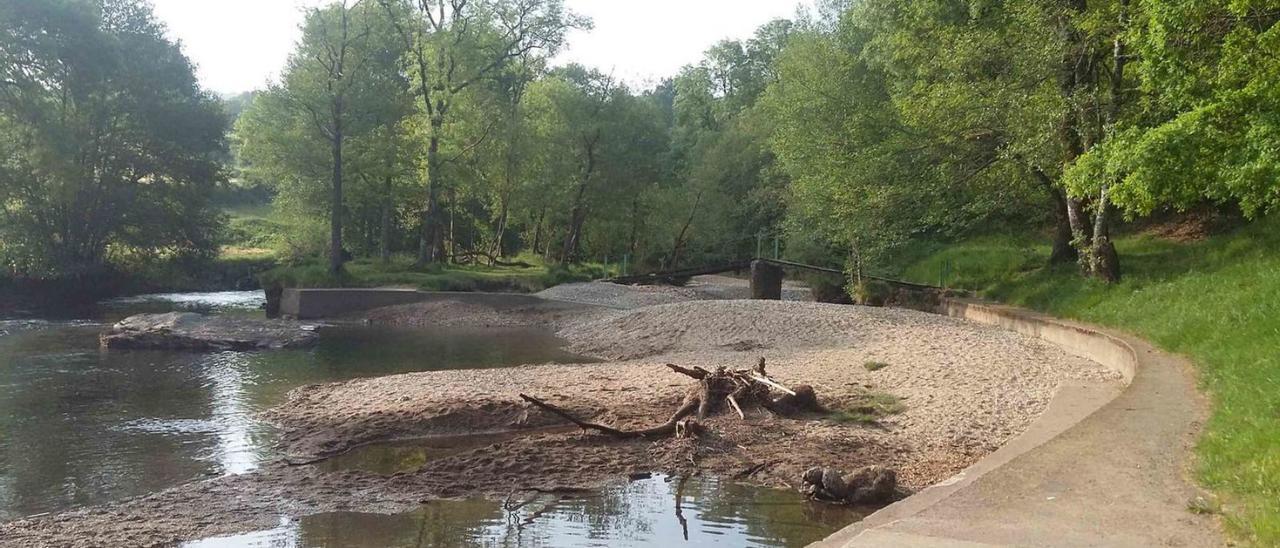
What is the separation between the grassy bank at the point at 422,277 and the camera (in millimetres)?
34656

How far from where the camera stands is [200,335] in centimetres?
2409

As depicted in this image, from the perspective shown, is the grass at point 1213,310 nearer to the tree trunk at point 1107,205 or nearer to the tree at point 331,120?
the tree trunk at point 1107,205

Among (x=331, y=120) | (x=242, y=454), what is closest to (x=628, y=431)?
(x=242, y=454)

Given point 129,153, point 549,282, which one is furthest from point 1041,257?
point 129,153

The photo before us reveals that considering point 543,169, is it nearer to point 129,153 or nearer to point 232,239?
point 129,153

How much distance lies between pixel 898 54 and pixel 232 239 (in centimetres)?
4556

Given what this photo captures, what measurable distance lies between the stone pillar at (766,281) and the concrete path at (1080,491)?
20667mm

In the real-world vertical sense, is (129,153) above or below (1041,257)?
above

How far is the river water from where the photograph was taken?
8.95 metres

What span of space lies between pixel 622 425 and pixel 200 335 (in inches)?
608

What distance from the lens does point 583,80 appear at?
5097 centimetres

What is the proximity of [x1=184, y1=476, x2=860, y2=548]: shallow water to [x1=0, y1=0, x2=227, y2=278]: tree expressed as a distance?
34245 millimetres

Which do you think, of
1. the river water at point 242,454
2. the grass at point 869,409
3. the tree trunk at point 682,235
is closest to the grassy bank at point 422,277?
the tree trunk at point 682,235

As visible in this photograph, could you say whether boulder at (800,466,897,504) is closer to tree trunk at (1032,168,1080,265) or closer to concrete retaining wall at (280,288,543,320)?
tree trunk at (1032,168,1080,265)
